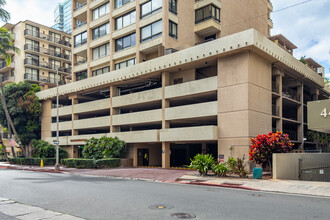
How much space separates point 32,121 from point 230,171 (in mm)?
40219

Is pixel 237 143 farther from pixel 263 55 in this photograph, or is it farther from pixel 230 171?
pixel 263 55

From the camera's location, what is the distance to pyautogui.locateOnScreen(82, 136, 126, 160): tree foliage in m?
37.4

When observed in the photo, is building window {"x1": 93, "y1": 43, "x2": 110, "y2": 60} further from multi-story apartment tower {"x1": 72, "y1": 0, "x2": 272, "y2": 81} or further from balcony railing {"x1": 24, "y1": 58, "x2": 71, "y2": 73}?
balcony railing {"x1": 24, "y1": 58, "x2": 71, "y2": 73}

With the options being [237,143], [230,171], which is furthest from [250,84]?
[230,171]

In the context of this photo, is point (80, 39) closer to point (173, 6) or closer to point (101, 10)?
point (101, 10)

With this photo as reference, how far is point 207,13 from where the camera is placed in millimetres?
39969

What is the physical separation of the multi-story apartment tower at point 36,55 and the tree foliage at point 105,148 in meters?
31.0

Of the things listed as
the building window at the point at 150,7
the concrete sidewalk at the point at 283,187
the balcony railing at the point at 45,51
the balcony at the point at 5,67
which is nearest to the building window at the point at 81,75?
the building window at the point at 150,7

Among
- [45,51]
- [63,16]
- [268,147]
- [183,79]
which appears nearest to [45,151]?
[183,79]

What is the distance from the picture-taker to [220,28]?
40.3 metres

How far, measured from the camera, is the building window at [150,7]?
38000mm

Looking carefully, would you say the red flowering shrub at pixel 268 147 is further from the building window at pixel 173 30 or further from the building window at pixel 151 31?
the building window at pixel 151 31

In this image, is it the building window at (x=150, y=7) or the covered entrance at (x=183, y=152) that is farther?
the covered entrance at (x=183, y=152)

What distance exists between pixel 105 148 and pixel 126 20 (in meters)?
17.9
